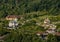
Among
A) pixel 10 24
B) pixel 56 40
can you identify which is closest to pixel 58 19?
pixel 10 24

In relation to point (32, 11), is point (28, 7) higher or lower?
higher

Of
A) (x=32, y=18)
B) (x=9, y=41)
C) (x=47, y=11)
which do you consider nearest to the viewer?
(x=9, y=41)

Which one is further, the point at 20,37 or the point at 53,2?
the point at 53,2

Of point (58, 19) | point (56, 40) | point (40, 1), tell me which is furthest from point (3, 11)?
point (56, 40)

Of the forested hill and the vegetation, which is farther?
the forested hill

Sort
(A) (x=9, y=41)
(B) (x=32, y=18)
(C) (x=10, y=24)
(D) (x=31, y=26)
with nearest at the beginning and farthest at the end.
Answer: (A) (x=9, y=41) → (D) (x=31, y=26) → (C) (x=10, y=24) → (B) (x=32, y=18)

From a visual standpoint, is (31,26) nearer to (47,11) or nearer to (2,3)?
(47,11)

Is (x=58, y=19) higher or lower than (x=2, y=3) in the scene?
lower

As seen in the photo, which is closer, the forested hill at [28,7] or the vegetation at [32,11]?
the vegetation at [32,11]
